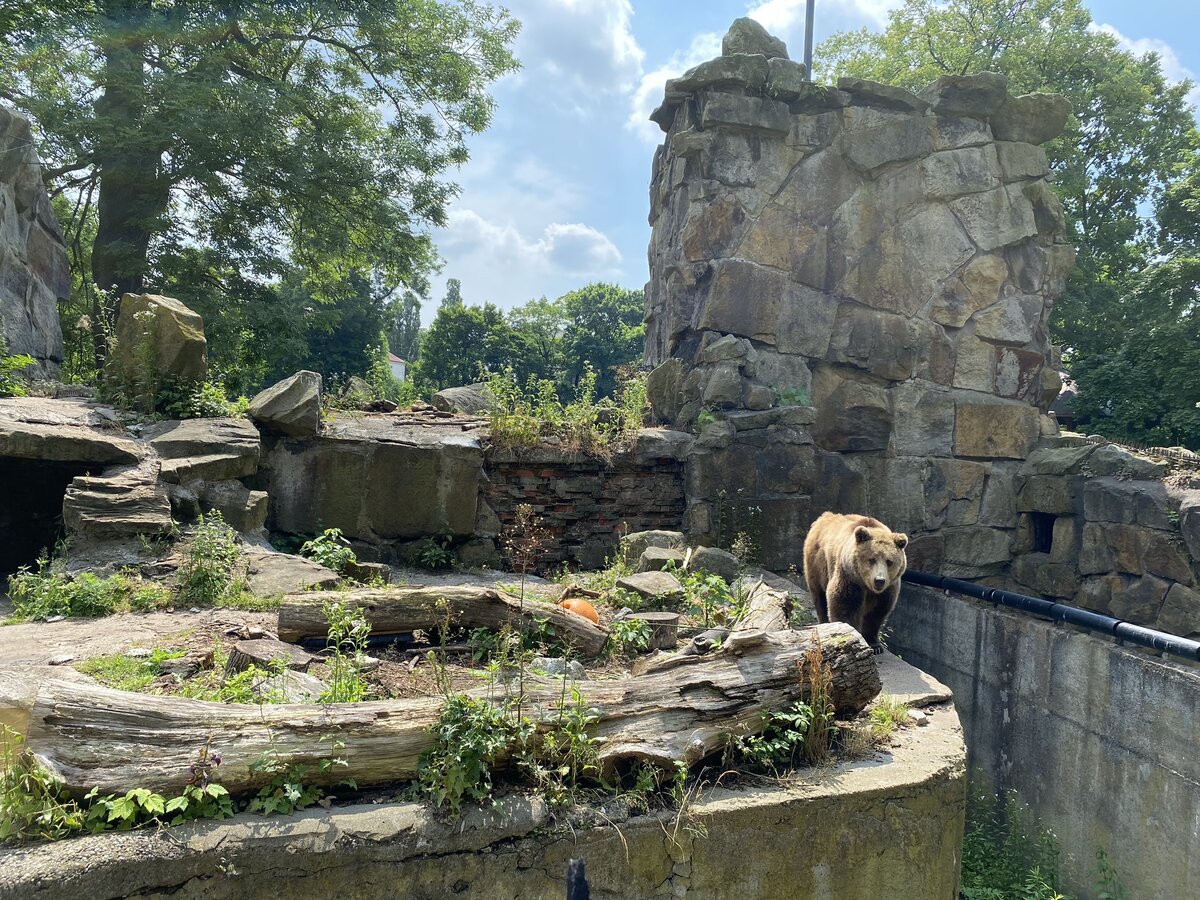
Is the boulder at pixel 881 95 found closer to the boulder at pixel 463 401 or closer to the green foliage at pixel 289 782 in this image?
the boulder at pixel 463 401

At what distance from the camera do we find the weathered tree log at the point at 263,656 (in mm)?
3652

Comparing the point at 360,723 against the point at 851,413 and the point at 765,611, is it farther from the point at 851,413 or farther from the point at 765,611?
the point at 851,413

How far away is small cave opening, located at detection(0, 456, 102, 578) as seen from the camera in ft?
19.7

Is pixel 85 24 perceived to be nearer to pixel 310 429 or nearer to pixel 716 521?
pixel 310 429

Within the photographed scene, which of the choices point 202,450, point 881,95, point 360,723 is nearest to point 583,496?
point 202,450

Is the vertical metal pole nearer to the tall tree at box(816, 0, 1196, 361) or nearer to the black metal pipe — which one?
the tall tree at box(816, 0, 1196, 361)

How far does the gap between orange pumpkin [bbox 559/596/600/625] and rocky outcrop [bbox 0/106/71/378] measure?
6035 mm

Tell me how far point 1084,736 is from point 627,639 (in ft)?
13.4

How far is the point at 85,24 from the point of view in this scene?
10.1 meters

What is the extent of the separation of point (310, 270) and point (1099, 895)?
46.3 ft

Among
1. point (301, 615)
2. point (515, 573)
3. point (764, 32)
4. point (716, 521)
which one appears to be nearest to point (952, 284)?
point (764, 32)

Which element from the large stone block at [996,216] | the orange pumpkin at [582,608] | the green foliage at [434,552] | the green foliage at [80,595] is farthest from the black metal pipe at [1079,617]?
the green foliage at [80,595]

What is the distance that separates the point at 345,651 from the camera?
13.6 feet

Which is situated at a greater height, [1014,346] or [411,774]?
[1014,346]
